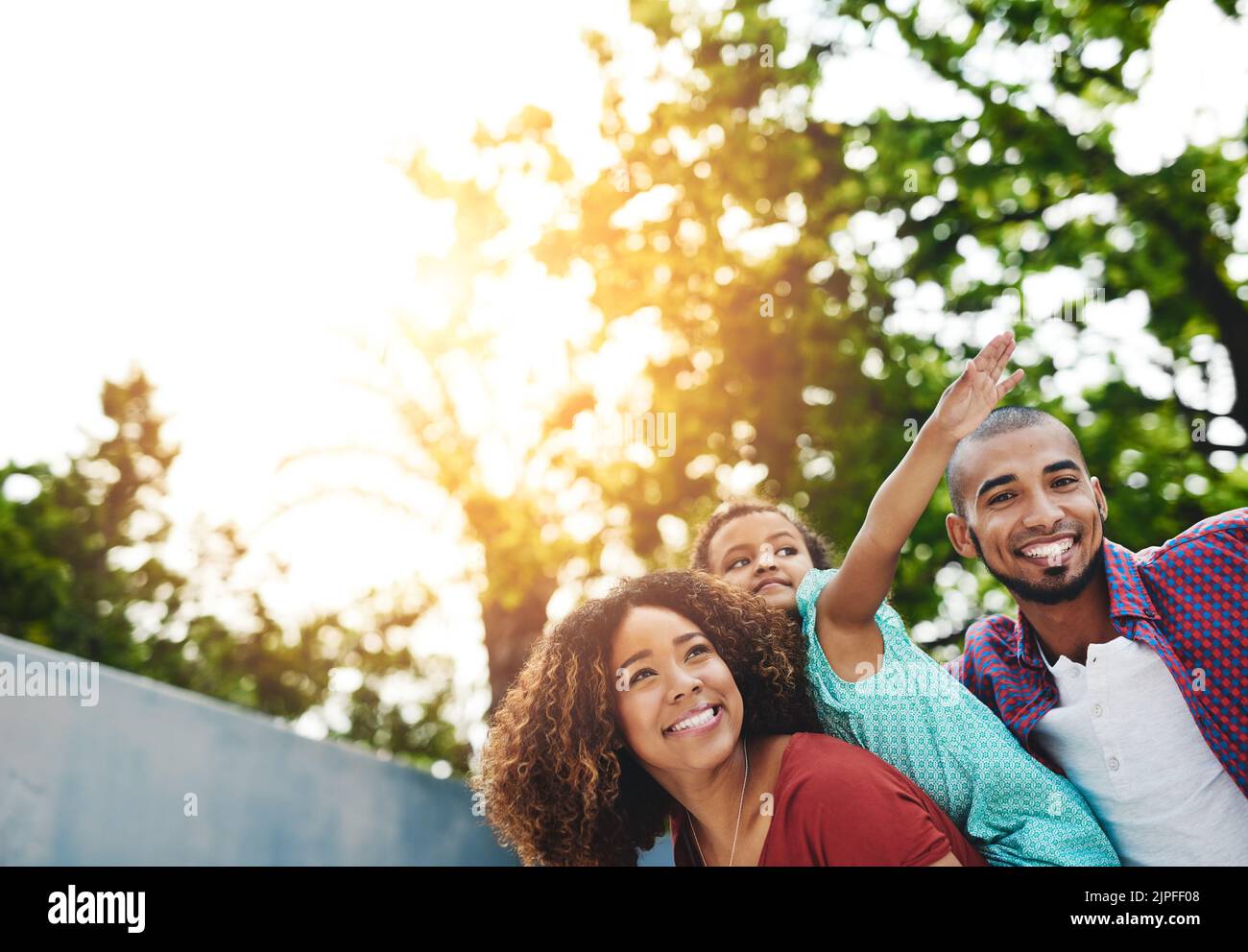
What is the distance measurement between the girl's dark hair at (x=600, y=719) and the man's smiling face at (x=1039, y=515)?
0.48 metres

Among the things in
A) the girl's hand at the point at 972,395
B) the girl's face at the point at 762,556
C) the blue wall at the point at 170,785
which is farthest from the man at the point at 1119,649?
the blue wall at the point at 170,785

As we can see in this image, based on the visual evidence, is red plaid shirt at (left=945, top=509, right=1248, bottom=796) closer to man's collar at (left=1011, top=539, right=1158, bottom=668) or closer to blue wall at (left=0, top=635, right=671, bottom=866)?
man's collar at (left=1011, top=539, right=1158, bottom=668)

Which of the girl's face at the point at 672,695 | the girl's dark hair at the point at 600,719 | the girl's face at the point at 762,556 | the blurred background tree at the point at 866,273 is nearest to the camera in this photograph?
the girl's face at the point at 672,695

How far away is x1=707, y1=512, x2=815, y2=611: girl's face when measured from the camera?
2.58 metres

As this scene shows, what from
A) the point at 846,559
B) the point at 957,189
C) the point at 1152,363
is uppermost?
the point at 957,189

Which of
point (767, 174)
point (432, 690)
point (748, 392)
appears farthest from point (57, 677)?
point (432, 690)

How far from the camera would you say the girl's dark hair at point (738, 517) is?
2.83m

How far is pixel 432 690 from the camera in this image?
23766mm

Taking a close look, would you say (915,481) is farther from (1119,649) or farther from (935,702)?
(1119,649)

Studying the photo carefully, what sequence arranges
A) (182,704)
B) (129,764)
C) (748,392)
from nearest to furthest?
(129,764) < (182,704) < (748,392)

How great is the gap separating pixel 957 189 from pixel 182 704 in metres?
6.33

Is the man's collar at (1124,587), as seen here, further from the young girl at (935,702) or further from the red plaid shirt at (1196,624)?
the young girl at (935,702)

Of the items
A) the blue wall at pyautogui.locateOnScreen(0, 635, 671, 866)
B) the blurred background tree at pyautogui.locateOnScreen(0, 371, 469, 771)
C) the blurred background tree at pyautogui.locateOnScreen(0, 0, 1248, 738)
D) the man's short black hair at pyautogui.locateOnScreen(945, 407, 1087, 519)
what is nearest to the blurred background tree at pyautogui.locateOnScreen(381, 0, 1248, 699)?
the blurred background tree at pyautogui.locateOnScreen(0, 0, 1248, 738)
